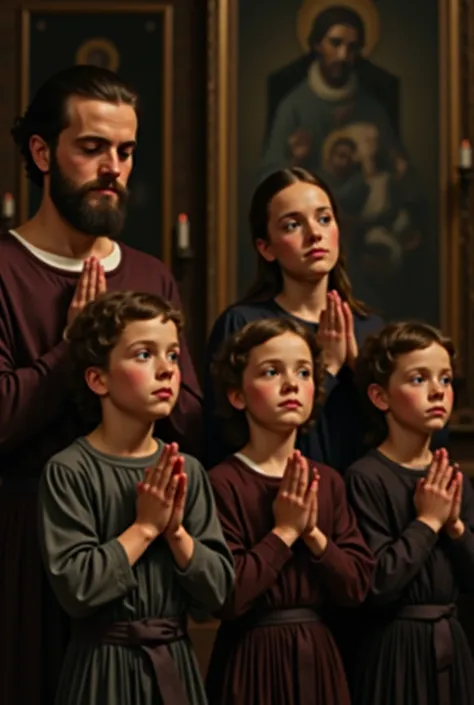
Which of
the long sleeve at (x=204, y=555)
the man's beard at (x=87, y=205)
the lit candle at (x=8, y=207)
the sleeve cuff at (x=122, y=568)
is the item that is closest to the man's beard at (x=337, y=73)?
the lit candle at (x=8, y=207)

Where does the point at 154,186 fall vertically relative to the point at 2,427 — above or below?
above

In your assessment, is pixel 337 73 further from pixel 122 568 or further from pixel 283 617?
pixel 122 568

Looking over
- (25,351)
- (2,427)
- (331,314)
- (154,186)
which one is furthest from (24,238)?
(154,186)

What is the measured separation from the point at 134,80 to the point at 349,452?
3.79 meters

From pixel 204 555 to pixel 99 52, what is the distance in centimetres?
454

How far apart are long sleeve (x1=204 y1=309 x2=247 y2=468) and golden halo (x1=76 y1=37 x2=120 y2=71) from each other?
3614 mm

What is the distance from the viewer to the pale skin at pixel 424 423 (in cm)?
384

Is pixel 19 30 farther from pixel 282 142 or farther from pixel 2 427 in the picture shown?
pixel 2 427

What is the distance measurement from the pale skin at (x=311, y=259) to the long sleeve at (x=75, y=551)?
93 centimetres

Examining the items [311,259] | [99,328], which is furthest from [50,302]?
[311,259]

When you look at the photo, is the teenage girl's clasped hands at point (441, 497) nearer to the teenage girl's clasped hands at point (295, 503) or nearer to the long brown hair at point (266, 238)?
the teenage girl's clasped hands at point (295, 503)

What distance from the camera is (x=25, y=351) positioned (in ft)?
11.9

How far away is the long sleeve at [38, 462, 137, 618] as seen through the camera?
3236 millimetres

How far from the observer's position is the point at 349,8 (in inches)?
288
